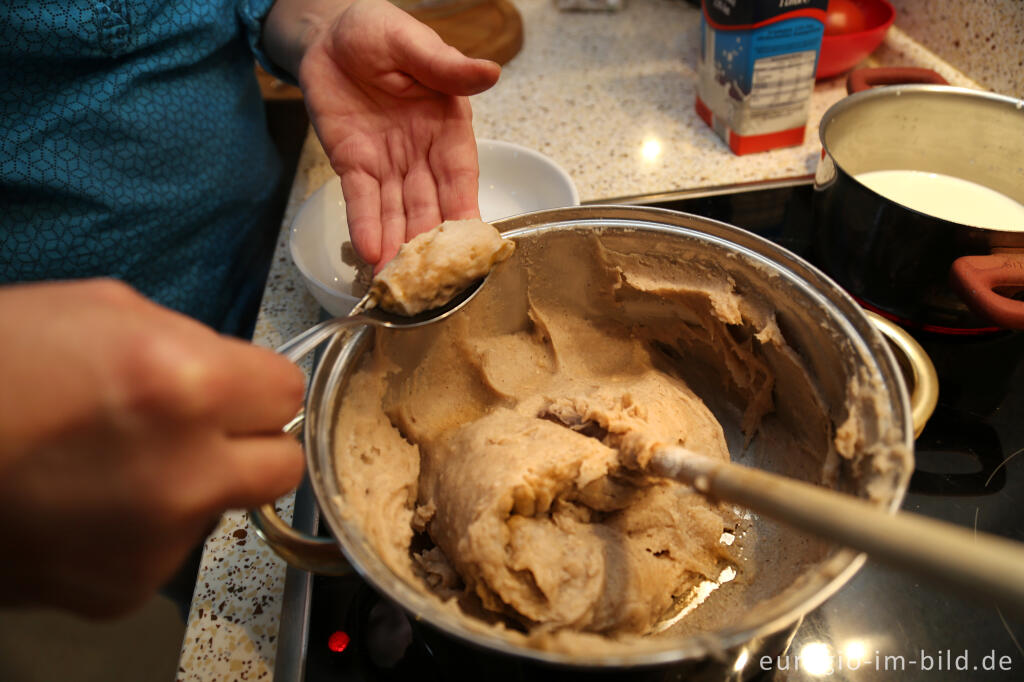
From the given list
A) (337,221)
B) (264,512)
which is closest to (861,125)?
(337,221)

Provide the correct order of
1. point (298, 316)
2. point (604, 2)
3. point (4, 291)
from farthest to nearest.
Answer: point (604, 2), point (298, 316), point (4, 291)

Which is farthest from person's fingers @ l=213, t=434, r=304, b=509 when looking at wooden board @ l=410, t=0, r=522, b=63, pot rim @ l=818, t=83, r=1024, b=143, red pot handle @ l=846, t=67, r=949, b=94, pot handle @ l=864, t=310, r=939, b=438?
wooden board @ l=410, t=0, r=522, b=63

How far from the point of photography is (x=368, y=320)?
77 cm

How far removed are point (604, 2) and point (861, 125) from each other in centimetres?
114

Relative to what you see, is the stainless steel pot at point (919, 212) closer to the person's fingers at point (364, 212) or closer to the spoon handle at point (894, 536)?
the spoon handle at point (894, 536)

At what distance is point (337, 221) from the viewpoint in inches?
50.8

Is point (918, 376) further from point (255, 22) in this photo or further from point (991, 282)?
point (255, 22)

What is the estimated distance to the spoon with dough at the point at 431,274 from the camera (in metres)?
0.79

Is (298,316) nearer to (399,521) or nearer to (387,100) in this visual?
(387,100)

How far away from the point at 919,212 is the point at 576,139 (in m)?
0.87

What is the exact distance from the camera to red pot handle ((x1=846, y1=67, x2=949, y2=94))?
4.25 ft

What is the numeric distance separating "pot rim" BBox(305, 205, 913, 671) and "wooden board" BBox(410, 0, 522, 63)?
1151 mm

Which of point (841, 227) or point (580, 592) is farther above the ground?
point (841, 227)

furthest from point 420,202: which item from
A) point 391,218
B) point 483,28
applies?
point 483,28
